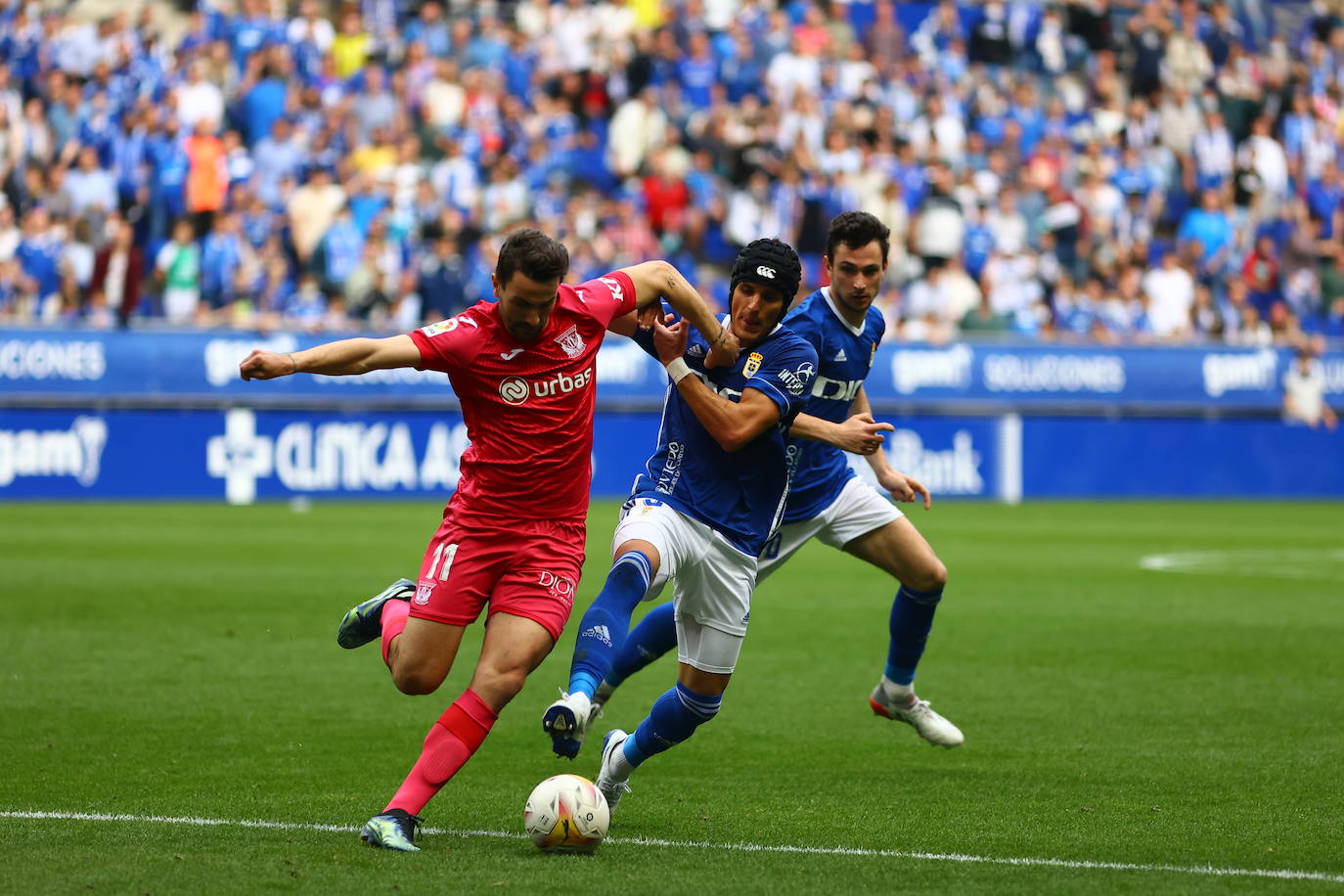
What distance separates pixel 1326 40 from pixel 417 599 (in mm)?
30706

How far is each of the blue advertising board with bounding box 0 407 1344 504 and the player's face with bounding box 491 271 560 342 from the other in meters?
16.1

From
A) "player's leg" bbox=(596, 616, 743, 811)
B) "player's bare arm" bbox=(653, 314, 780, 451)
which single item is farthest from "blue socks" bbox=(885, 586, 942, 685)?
"player's bare arm" bbox=(653, 314, 780, 451)

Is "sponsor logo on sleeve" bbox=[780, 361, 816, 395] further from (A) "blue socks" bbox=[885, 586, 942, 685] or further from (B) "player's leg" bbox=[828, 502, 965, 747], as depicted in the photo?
(A) "blue socks" bbox=[885, 586, 942, 685]

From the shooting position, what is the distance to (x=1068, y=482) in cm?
2572

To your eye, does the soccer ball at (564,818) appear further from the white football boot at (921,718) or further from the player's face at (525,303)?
the white football boot at (921,718)

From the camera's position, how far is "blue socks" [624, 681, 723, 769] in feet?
21.5

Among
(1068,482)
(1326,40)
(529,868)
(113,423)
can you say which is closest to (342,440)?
(113,423)

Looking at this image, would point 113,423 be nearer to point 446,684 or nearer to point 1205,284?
point 446,684

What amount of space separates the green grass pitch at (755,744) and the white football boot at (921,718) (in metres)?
0.09

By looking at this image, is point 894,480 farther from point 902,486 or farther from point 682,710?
point 682,710

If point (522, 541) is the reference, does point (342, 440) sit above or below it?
below

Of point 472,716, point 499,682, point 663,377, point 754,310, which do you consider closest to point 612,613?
A: point 499,682

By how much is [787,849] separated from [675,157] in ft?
67.8

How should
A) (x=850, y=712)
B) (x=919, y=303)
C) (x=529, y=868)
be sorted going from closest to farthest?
(x=529, y=868) → (x=850, y=712) → (x=919, y=303)
